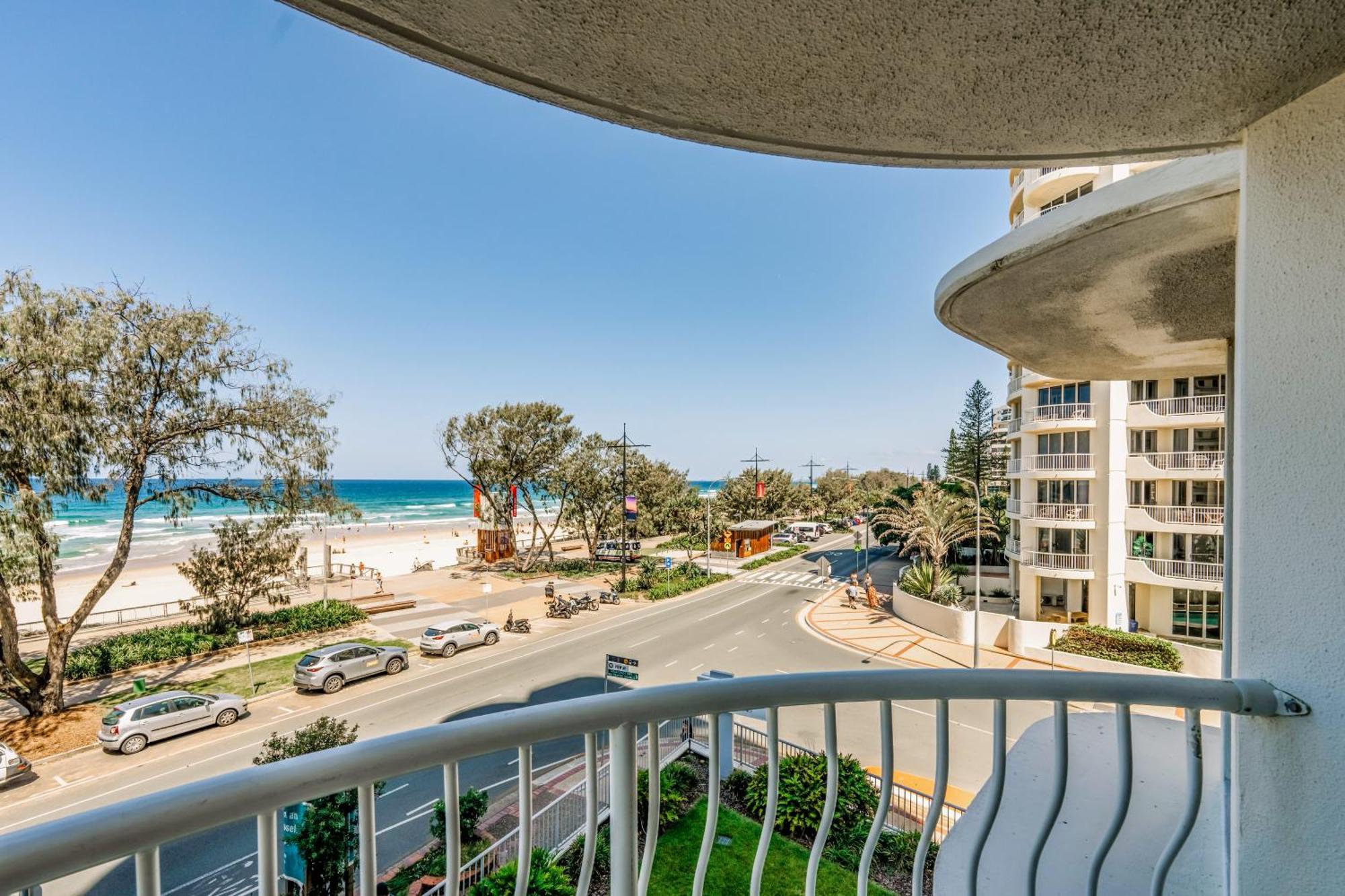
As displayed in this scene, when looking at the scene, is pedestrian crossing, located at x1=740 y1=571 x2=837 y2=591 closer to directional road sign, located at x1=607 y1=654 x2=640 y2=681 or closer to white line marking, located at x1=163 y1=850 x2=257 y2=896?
directional road sign, located at x1=607 y1=654 x2=640 y2=681

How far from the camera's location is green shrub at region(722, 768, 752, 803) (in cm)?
666

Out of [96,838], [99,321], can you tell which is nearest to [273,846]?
[96,838]

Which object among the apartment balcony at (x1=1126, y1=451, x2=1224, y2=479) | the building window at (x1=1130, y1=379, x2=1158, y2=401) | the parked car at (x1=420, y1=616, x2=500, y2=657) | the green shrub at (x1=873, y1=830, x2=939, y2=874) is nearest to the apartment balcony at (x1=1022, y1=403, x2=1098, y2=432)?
the building window at (x1=1130, y1=379, x2=1158, y2=401)

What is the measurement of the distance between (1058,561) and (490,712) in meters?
14.2

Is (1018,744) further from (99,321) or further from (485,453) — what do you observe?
(485,453)

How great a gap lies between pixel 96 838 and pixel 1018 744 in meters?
3.05

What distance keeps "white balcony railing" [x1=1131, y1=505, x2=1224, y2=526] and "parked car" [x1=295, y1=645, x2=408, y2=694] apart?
17.6m

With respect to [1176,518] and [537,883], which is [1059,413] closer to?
[1176,518]

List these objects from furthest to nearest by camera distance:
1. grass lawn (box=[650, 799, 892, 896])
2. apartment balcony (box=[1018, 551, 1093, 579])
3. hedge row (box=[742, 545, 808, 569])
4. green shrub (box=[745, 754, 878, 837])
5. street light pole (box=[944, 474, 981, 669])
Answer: hedge row (box=[742, 545, 808, 569])
apartment balcony (box=[1018, 551, 1093, 579])
street light pole (box=[944, 474, 981, 669])
green shrub (box=[745, 754, 878, 837])
grass lawn (box=[650, 799, 892, 896])

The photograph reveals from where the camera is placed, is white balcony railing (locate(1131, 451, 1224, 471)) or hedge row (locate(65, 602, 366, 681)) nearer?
hedge row (locate(65, 602, 366, 681))

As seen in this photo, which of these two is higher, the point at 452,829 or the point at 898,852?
the point at 452,829

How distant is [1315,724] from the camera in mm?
1261

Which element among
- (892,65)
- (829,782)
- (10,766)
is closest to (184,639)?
(10,766)

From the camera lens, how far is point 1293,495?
131cm
